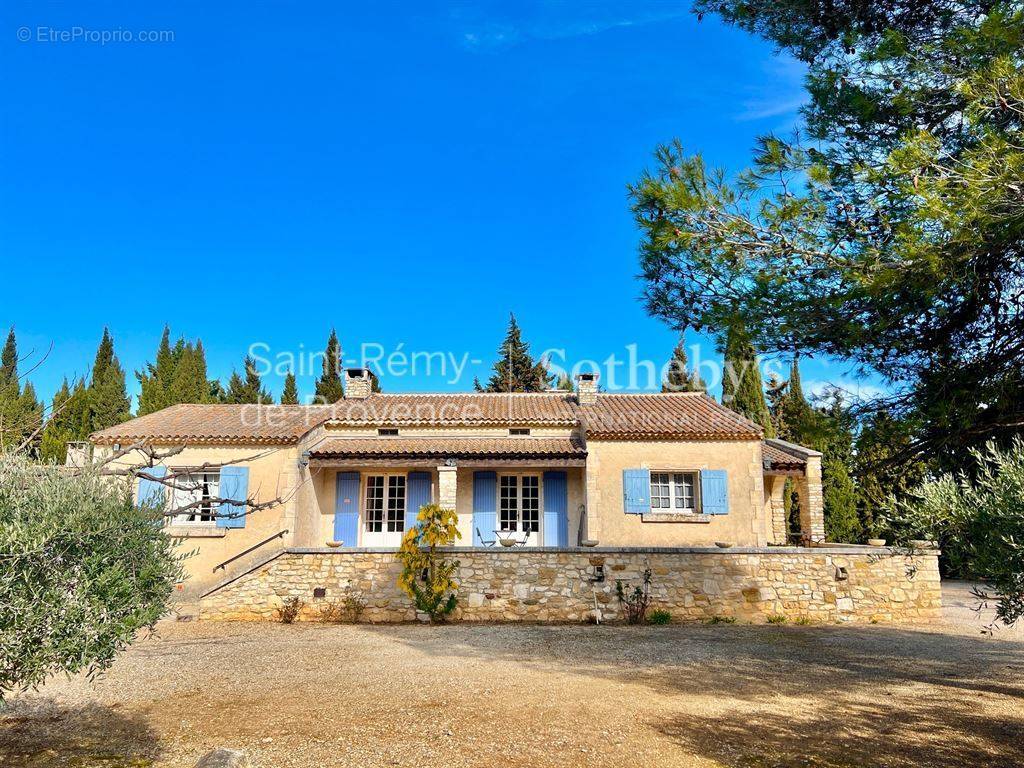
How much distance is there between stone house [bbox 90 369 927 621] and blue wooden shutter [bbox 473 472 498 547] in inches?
1.5

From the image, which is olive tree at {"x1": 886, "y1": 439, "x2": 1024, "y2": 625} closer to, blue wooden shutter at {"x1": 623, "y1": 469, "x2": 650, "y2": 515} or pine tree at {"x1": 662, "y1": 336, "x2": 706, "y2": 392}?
blue wooden shutter at {"x1": 623, "y1": 469, "x2": 650, "y2": 515}

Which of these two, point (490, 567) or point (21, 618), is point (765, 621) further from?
point (21, 618)

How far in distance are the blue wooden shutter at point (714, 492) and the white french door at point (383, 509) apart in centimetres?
786

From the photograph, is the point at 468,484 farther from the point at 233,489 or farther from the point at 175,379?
the point at 175,379

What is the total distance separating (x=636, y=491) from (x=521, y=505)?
323 centimetres

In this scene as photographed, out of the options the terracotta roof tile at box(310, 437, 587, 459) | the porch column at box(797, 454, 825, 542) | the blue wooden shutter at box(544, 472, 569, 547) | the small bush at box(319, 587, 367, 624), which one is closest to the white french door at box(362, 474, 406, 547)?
the terracotta roof tile at box(310, 437, 587, 459)

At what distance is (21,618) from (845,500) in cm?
2377

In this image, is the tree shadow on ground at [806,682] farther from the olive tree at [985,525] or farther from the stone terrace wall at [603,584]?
the olive tree at [985,525]

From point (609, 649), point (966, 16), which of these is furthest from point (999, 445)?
point (609, 649)

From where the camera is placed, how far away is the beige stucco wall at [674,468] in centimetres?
1731

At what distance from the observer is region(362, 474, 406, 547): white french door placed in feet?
61.8

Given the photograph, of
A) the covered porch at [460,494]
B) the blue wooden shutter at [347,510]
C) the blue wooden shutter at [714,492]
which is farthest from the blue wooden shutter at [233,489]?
the blue wooden shutter at [714,492]

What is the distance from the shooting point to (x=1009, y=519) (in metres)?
5.00

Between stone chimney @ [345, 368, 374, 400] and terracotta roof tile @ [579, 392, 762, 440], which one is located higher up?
stone chimney @ [345, 368, 374, 400]
